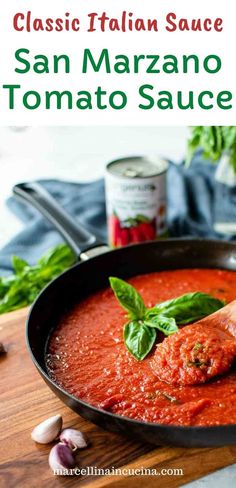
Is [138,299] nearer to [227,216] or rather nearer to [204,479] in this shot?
[204,479]

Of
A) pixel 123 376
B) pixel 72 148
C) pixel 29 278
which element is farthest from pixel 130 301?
pixel 72 148

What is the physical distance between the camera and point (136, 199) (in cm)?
332

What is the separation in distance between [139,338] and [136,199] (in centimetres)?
111

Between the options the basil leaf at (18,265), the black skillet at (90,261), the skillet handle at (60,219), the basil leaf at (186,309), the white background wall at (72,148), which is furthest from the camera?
the white background wall at (72,148)

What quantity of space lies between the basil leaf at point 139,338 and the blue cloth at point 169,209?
3.74 ft

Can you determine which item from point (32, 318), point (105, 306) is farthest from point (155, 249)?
point (32, 318)

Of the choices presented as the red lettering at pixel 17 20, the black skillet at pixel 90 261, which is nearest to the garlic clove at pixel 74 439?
the black skillet at pixel 90 261

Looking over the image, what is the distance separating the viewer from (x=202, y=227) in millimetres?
3627

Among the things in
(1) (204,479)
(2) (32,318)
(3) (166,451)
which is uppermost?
(2) (32,318)

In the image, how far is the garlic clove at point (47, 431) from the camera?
2.09 m

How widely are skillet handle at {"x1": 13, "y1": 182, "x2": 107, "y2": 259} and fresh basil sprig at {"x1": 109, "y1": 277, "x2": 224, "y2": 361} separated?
52cm

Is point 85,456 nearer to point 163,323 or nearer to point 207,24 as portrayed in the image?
point 163,323

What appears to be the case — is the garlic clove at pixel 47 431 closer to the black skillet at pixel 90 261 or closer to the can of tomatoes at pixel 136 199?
the black skillet at pixel 90 261

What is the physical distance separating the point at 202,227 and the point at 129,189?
517 millimetres
